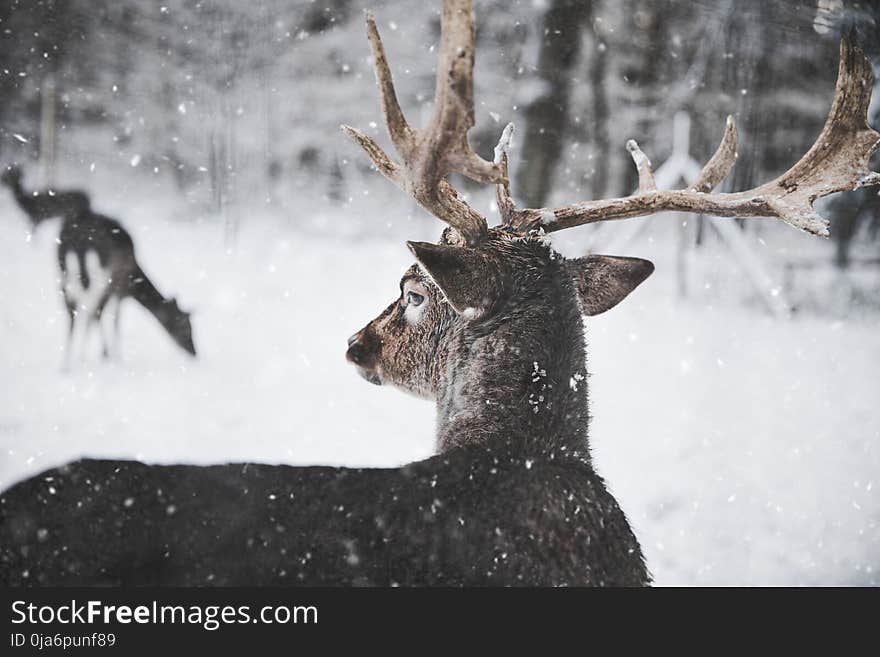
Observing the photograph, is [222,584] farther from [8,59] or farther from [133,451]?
[8,59]

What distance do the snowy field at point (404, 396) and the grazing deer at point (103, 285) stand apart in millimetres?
51

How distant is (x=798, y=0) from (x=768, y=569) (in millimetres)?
2047

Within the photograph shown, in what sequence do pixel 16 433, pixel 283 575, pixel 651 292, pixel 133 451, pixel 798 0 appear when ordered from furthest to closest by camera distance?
pixel 651 292
pixel 798 0
pixel 133 451
pixel 16 433
pixel 283 575

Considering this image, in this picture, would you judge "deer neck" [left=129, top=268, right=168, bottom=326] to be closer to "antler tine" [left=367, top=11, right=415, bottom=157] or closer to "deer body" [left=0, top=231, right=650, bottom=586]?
"deer body" [left=0, top=231, right=650, bottom=586]

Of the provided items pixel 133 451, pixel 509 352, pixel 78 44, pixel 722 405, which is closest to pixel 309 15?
pixel 78 44

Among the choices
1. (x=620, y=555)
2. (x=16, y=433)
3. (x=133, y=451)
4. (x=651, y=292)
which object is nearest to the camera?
(x=620, y=555)

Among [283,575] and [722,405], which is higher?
[722,405]

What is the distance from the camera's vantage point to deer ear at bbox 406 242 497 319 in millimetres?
1062

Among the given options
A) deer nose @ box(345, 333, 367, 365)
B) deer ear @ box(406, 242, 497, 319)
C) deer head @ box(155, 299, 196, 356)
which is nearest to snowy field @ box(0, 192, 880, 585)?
deer head @ box(155, 299, 196, 356)

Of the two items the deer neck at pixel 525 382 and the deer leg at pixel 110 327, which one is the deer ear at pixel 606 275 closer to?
the deer neck at pixel 525 382

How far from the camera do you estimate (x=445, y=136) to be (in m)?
Answer: 1.04

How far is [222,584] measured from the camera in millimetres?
988

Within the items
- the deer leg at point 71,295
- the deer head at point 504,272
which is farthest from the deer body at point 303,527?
the deer leg at point 71,295

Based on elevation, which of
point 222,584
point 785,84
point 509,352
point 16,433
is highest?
point 785,84
